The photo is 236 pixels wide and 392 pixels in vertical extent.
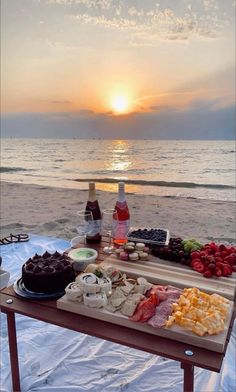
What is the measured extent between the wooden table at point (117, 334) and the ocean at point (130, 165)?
6.68 meters

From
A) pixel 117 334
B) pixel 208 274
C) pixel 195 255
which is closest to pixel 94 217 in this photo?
pixel 195 255

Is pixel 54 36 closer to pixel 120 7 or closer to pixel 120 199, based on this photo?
pixel 120 7

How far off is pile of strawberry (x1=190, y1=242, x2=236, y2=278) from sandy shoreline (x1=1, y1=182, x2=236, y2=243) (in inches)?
97.9

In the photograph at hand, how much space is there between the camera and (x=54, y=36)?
6.87 m

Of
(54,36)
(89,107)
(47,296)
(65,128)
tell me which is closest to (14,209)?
(54,36)

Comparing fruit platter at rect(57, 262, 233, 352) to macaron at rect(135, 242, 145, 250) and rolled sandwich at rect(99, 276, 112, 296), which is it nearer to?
rolled sandwich at rect(99, 276, 112, 296)

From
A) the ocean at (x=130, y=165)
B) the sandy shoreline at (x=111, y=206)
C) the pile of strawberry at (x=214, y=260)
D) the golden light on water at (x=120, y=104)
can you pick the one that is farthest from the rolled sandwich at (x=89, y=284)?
the golden light on water at (x=120, y=104)

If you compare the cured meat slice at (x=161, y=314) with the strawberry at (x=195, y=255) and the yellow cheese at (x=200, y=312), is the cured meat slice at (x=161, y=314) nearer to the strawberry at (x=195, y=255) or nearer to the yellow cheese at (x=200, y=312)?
the yellow cheese at (x=200, y=312)

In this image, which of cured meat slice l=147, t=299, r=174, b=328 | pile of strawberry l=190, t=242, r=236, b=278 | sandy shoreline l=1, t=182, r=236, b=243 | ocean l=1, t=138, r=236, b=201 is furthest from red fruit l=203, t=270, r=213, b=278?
ocean l=1, t=138, r=236, b=201

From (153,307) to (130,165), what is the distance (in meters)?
10.7

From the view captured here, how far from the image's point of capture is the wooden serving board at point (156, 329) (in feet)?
2.90

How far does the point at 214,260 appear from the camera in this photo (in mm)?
1317

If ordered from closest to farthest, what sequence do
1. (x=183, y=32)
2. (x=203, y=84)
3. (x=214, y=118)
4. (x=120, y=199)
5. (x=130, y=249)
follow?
1. (x=130, y=249)
2. (x=120, y=199)
3. (x=183, y=32)
4. (x=203, y=84)
5. (x=214, y=118)

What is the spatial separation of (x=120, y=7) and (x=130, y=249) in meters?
5.91
